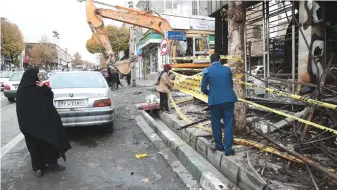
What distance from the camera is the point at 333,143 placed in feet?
14.3

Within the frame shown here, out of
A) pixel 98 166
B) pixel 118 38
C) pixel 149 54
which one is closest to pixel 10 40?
pixel 118 38

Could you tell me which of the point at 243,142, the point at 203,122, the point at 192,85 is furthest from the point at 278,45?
the point at 243,142

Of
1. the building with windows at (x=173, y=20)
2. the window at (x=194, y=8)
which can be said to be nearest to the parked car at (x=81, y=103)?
the building with windows at (x=173, y=20)

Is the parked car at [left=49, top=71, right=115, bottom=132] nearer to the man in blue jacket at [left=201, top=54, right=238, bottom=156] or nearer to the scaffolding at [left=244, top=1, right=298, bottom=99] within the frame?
the man in blue jacket at [left=201, top=54, right=238, bottom=156]

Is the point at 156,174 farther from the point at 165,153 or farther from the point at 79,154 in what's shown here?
the point at 79,154

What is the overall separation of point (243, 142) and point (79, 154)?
10.0 ft

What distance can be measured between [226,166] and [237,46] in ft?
6.83

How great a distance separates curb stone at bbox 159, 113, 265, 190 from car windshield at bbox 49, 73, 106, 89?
257 centimetres

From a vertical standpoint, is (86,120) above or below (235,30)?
below

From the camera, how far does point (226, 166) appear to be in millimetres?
4293

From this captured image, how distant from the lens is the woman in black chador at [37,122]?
456 cm

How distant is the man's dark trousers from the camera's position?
176 inches

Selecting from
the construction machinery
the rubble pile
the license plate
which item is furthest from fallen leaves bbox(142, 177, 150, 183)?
the construction machinery

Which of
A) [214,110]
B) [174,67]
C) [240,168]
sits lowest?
[240,168]
